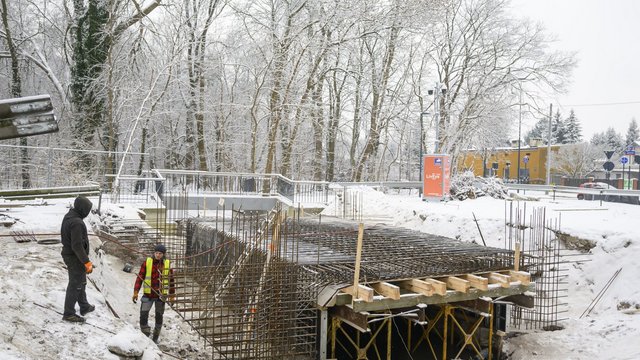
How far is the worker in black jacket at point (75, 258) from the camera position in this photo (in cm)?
709

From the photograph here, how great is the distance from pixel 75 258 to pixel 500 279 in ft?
25.2

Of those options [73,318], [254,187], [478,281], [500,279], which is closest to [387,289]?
[478,281]

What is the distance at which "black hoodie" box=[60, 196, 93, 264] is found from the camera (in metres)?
7.11

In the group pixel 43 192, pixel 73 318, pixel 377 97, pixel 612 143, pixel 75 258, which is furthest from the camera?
pixel 612 143

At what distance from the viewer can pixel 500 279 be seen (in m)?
10.4

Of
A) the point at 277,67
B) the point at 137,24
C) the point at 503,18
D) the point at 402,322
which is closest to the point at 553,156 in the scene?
the point at 503,18

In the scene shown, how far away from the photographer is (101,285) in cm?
979

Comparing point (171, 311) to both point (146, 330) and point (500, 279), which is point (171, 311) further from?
point (500, 279)

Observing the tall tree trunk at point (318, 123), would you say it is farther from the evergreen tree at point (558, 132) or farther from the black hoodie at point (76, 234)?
the evergreen tree at point (558, 132)

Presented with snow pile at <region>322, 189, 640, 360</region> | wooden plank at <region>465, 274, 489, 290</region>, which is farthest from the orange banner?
wooden plank at <region>465, 274, 489, 290</region>

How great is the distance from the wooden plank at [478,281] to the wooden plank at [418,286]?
3.81 feet

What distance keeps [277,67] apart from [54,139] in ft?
39.6

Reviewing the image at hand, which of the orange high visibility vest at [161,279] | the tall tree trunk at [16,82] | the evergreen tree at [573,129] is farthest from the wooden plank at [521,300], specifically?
the evergreen tree at [573,129]

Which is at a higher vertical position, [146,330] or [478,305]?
[478,305]
